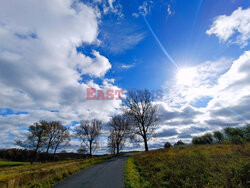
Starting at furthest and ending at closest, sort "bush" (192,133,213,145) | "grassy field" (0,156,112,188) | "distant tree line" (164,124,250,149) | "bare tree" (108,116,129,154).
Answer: "bare tree" (108,116,129,154)
"bush" (192,133,213,145)
"distant tree line" (164,124,250,149)
"grassy field" (0,156,112,188)

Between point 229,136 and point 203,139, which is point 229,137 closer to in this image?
point 229,136

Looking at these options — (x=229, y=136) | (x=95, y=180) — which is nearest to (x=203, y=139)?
(x=229, y=136)

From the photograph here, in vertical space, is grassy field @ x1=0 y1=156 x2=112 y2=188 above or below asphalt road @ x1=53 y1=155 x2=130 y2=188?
above

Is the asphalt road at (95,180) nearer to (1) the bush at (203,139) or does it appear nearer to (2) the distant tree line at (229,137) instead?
(2) the distant tree line at (229,137)

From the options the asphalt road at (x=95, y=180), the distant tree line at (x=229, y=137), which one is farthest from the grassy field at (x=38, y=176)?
the distant tree line at (x=229, y=137)

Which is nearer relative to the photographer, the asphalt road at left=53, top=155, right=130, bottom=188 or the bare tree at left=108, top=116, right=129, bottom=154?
the asphalt road at left=53, top=155, right=130, bottom=188

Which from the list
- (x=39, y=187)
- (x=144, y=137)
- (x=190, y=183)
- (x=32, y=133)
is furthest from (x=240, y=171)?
(x=32, y=133)

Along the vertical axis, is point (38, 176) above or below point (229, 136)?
below

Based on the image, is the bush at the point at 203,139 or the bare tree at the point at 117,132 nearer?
the bush at the point at 203,139

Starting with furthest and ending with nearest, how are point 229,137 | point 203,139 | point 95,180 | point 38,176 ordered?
1. point 203,139
2. point 229,137
3. point 38,176
4. point 95,180

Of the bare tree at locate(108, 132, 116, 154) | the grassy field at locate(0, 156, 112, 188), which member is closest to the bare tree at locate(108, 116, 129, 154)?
the bare tree at locate(108, 132, 116, 154)

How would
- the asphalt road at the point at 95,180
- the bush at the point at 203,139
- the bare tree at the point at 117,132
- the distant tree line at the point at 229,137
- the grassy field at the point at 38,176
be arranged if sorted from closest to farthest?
the asphalt road at the point at 95,180 → the grassy field at the point at 38,176 → the distant tree line at the point at 229,137 → the bush at the point at 203,139 → the bare tree at the point at 117,132

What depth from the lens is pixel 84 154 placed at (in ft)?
136

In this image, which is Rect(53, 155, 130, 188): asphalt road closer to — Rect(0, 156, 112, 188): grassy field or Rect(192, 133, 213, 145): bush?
Rect(0, 156, 112, 188): grassy field
